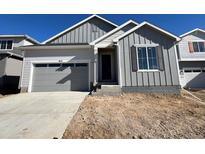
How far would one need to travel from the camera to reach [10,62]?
12.4m

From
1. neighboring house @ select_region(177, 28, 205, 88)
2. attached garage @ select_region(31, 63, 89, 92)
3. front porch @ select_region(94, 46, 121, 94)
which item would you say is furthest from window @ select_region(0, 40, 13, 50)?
neighboring house @ select_region(177, 28, 205, 88)

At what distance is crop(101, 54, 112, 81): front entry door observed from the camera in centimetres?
1020

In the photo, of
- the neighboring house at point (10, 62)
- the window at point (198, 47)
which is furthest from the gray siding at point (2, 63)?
the window at point (198, 47)

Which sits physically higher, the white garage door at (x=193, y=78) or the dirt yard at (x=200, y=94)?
the white garage door at (x=193, y=78)

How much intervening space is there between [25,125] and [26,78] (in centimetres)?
693

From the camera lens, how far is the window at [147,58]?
8.05 meters

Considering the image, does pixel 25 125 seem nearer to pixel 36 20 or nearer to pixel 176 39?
pixel 36 20

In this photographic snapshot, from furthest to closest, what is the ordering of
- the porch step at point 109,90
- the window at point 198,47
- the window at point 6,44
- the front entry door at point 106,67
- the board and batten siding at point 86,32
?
the window at point 6,44, the window at point 198,47, the board and batten siding at point 86,32, the front entry door at point 106,67, the porch step at point 109,90

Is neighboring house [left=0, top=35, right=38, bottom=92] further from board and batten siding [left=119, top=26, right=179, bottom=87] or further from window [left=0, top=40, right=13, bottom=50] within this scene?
board and batten siding [left=119, top=26, right=179, bottom=87]

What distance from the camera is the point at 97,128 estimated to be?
11.2 feet

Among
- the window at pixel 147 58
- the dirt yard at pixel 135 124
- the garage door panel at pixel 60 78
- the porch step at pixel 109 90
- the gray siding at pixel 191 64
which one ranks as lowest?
the dirt yard at pixel 135 124

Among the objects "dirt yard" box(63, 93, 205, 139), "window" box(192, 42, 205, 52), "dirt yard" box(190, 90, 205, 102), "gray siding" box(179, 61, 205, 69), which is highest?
"window" box(192, 42, 205, 52)

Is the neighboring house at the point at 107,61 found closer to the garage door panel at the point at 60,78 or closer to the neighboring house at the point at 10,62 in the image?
the garage door panel at the point at 60,78
